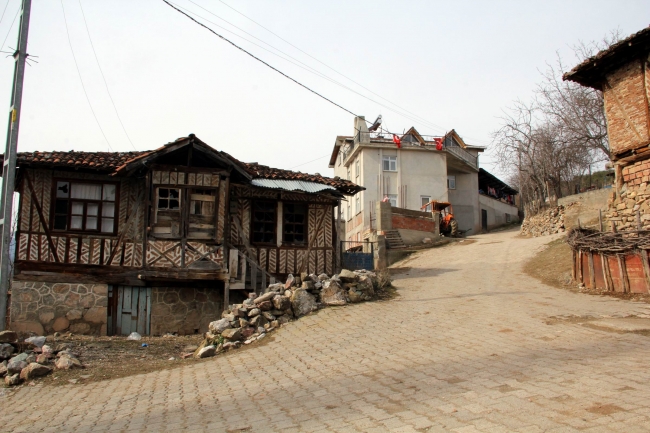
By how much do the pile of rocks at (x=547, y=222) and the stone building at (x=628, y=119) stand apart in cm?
1411

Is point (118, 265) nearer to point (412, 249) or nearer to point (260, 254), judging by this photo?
point (260, 254)

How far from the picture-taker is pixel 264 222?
55.4 ft

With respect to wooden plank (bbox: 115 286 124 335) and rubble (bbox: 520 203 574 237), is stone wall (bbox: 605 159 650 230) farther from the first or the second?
wooden plank (bbox: 115 286 124 335)

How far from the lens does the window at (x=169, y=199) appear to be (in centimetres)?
1507

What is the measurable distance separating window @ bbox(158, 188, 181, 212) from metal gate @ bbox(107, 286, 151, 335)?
99.8 inches

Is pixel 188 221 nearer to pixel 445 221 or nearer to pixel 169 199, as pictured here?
pixel 169 199

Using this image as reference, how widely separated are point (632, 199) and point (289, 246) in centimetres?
1032

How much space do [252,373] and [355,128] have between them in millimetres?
30064

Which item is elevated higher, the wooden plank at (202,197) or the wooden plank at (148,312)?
the wooden plank at (202,197)

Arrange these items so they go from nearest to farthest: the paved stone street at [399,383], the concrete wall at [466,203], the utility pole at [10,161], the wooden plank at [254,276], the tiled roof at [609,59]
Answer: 1. the paved stone street at [399,383]
2. the utility pole at [10,161]
3. the tiled roof at [609,59]
4. the wooden plank at [254,276]
5. the concrete wall at [466,203]

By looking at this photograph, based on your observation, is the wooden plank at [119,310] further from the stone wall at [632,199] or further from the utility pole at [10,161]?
the stone wall at [632,199]

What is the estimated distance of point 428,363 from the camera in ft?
25.9

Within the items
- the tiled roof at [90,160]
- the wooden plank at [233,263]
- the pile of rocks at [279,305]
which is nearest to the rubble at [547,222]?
the tiled roof at [90,160]

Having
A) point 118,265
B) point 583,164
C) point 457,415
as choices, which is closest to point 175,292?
point 118,265
